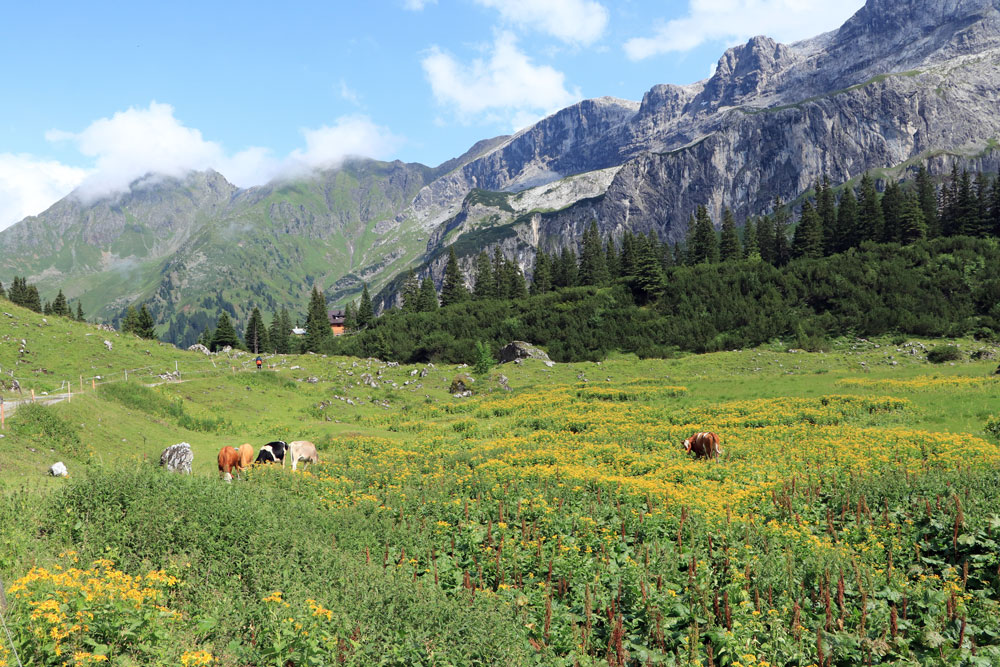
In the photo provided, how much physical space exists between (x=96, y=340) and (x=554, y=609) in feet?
180

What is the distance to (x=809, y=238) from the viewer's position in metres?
82.6

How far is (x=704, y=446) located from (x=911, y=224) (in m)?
76.3

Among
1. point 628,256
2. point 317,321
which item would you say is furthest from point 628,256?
point 317,321

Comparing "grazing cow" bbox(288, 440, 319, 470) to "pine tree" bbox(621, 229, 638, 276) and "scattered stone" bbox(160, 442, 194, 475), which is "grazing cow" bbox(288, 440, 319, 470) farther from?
"pine tree" bbox(621, 229, 638, 276)

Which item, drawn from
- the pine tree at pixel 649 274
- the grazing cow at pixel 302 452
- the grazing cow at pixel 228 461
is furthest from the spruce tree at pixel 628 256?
the grazing cow at pixel 228 461

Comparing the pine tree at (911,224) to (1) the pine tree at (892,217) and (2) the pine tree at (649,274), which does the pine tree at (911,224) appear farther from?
(2) the pine tree at (649,274)

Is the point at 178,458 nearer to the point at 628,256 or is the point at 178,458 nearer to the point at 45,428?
the point at 45,428

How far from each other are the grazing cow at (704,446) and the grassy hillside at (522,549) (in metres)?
0.55

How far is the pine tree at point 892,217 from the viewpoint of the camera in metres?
78.8

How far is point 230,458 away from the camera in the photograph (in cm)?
2042

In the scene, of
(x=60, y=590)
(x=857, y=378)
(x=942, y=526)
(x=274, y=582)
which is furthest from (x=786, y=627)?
(x=857, y=378)

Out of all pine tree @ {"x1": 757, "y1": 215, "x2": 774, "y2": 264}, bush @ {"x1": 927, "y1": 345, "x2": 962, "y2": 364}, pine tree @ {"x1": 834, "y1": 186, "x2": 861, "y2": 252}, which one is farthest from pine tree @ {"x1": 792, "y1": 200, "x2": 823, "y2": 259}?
bush @ {"x1": 927, "y1": 345, "x2": 962, "y2": 364}

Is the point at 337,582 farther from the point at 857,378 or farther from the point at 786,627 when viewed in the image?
the point at 857,378

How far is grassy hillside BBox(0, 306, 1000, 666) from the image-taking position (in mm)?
8102
